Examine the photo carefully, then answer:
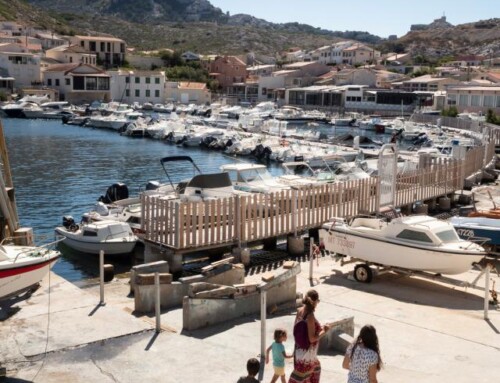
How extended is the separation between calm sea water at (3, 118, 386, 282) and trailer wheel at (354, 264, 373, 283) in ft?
24.8

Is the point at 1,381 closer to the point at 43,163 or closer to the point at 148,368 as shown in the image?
the point at 148,368

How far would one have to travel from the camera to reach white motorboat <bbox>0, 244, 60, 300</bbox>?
40.0ft

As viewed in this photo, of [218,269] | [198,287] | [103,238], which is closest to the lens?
[198,287]

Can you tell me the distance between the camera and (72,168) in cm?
5294

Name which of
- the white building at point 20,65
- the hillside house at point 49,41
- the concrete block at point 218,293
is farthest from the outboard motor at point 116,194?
the hillside house at point 49,41

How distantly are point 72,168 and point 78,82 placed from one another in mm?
76227

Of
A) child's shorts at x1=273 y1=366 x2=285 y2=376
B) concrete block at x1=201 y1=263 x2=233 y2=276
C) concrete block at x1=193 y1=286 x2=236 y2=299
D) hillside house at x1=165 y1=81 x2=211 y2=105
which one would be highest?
hillside house at x1=165 y1=81 x2=211 y2=105

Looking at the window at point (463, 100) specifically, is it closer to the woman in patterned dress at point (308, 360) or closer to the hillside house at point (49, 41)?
the woman in patterned dress at point (308, 360)

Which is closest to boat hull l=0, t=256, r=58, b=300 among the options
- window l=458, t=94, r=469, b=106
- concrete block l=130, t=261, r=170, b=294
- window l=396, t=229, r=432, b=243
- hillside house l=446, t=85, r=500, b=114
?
concrete block l=130, t=261, r=170, b=294

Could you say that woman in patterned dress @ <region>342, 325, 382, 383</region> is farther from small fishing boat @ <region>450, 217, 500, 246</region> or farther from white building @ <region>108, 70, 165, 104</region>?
white building @ <region>108, 70, 165, 104</region>

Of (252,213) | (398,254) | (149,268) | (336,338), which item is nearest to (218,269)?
(149,268)

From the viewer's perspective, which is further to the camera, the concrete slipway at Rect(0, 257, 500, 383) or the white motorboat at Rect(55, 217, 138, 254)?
the white motorboat at Rect(55, 217, 138, 254)

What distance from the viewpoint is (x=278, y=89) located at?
133000 millimetres

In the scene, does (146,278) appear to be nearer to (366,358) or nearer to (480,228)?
(366,358)
